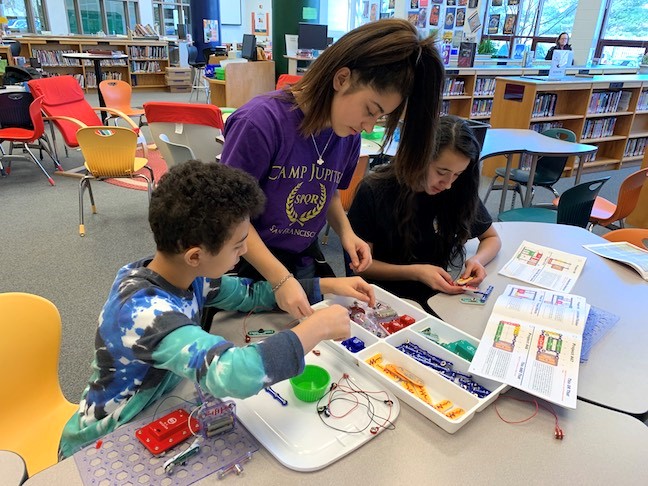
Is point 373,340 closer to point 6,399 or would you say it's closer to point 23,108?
point 6,399

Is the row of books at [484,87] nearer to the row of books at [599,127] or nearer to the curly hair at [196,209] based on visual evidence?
the row of books at [599,127]

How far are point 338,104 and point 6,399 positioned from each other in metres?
1.10

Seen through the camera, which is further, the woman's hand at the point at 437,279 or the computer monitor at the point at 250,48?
the computer monitor at the point at 250,48

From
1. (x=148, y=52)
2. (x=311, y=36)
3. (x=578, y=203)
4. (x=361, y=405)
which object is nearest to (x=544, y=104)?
(x=311, y=36)

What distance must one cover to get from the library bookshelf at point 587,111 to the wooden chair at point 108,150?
3.79m

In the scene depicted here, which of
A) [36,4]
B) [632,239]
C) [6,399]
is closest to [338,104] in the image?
[6,399]

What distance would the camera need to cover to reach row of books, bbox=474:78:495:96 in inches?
229

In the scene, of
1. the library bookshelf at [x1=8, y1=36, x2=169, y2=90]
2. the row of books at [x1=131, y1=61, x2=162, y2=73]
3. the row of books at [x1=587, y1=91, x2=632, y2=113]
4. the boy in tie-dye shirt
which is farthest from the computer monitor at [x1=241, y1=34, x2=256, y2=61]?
the boy in tie-dye shirt

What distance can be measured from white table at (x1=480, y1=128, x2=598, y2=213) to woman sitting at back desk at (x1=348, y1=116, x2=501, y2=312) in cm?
190

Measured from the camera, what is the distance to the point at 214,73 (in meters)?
5.80

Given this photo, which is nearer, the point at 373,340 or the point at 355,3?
the point at 373,340

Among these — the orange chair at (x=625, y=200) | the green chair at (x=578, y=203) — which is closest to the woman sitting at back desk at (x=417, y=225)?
the green chair at (x=578, y=203)

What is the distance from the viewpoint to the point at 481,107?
6012 mm

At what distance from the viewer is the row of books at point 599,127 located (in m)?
5.79
